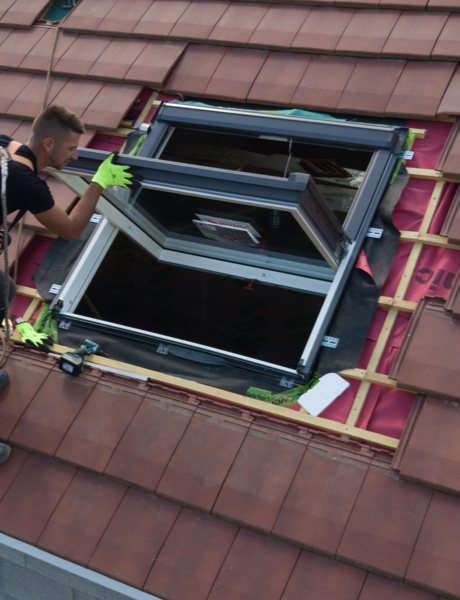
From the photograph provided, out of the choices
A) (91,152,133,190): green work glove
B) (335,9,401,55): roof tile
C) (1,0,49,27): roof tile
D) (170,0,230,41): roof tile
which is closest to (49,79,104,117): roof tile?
(170,0,230,41): roof tile

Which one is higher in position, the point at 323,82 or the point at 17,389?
the point at 323,82

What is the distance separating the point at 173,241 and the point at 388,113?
6.96 ft

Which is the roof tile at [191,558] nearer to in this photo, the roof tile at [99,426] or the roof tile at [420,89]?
the roof tile at [99,426]

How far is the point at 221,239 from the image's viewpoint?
479cm

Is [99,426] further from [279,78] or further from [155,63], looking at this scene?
[155,63]

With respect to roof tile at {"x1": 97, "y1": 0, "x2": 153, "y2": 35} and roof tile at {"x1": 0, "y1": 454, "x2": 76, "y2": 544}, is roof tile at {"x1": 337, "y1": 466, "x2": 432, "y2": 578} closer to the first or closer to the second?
roof tile at {"x1": 0, "y1": 454, "x2": 76, "y2": 544}

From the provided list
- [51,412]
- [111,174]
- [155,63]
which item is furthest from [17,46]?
[51,412]

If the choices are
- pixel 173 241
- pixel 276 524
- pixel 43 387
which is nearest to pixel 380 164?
pixel 173 241

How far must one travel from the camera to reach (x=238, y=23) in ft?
15.8

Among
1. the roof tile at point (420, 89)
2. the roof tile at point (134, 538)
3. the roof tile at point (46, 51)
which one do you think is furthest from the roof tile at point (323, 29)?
the roof tile at point (134, 538)

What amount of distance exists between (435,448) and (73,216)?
7.91 ft

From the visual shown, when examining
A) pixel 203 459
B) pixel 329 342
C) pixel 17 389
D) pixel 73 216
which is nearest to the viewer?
pixel 203 459

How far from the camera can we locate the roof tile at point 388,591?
8.67 feet

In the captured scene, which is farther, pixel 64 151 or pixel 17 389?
pixel 17 389
